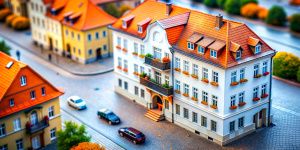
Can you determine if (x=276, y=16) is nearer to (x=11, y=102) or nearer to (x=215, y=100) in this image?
(x=215, y=100)

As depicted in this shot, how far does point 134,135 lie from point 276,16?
55547 millimetres

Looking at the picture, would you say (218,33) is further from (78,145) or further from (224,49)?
(78,145)

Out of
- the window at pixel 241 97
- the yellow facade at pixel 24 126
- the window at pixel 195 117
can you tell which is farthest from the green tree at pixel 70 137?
the window at pixel 241 97

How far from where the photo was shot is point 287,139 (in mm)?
55781

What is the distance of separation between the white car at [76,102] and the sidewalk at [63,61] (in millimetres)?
12225

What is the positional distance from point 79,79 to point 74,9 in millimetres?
15704

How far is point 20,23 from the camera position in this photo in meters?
103

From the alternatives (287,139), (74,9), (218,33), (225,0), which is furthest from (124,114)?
(225,0)

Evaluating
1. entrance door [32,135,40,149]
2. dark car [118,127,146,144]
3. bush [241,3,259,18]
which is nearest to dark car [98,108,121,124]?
dark car [118,127,146,144]

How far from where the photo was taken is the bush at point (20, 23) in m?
103

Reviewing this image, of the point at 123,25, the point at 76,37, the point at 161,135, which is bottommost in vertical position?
the point at 161,135

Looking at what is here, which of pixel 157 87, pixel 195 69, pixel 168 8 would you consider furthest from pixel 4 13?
pixel 195 69

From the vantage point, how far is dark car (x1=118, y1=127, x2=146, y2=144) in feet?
185

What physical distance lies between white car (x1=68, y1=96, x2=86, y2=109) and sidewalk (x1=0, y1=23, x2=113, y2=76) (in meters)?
12.2
